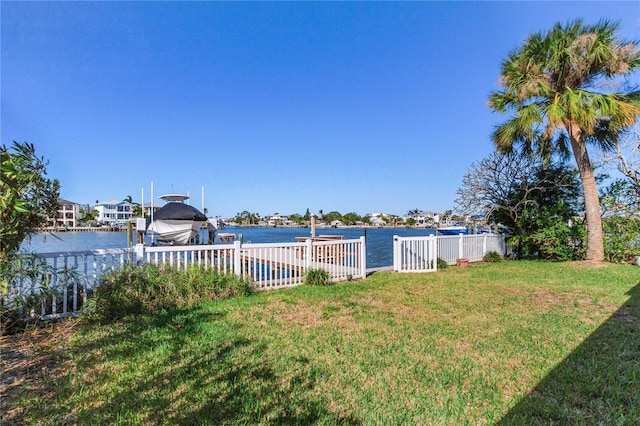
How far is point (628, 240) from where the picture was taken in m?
9.07

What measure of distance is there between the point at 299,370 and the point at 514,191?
12.0 m

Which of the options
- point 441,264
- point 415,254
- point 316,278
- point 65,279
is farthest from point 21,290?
point 441,264

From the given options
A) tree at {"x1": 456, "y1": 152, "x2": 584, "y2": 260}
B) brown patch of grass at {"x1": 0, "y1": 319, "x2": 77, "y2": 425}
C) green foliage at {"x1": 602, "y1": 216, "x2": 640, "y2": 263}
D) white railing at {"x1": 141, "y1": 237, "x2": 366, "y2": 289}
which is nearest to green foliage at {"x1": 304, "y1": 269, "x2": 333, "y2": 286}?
white railing at {"x1": 141, "y1": 237, "x2": 366, "y2": 289}

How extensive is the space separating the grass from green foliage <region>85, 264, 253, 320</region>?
0.93ft

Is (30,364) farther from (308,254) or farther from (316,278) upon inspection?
(308,254)

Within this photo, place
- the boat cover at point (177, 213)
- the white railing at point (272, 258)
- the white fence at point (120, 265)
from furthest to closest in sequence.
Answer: the boat cover at point (177, 213) → the white railing at point (272, 258) → the white fence at point (120, 265)

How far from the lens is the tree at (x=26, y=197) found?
3256 mm

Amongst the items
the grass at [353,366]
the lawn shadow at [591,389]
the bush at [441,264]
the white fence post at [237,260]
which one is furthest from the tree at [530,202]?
the white fence post at [237,260]

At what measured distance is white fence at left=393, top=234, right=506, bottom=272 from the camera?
877 cm

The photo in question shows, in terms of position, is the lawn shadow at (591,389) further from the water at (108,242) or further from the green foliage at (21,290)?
the water at (108,242)

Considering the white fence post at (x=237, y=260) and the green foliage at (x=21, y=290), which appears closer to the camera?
the green foliage at (x=21, y=290)

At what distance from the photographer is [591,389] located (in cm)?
231

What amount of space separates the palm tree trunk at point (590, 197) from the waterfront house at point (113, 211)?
7381 cm

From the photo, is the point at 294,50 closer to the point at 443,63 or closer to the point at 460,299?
the point at 443,63
